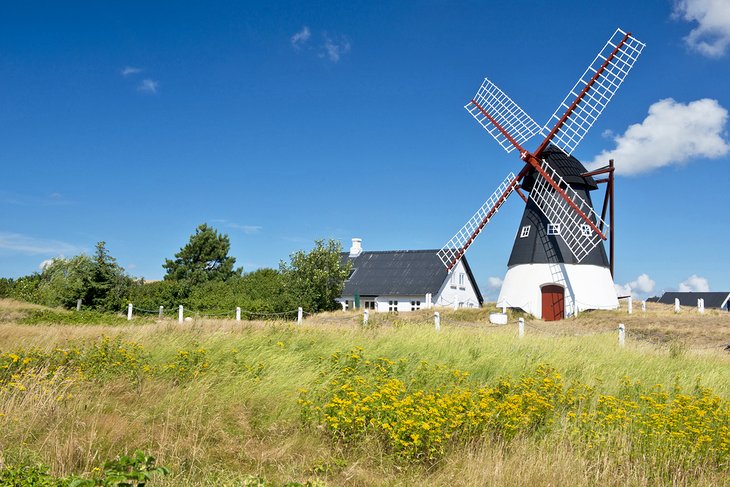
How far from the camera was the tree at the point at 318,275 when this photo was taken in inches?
1544

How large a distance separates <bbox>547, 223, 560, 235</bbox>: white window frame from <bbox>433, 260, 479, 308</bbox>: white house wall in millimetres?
10939

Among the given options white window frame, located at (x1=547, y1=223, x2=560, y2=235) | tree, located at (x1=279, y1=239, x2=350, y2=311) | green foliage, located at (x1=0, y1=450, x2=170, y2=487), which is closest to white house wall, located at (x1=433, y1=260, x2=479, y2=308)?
tree, located at (x1=279, y1=239, x2=350, y2=311)

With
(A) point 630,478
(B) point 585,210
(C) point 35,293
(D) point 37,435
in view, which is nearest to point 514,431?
(A) point 630,478

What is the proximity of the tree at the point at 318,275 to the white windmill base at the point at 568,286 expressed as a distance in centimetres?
1257

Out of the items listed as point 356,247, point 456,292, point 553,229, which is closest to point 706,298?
point 456,292

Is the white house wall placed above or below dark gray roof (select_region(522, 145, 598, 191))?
below

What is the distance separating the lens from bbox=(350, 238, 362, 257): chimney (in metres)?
48.5

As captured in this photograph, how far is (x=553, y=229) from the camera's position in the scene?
31.0 meters

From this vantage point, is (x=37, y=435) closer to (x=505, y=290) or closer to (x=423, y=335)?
(x=423, y=335)

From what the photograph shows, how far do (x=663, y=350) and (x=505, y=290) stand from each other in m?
18.1

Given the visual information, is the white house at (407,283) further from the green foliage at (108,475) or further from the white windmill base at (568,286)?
the green foliage at (108,475)

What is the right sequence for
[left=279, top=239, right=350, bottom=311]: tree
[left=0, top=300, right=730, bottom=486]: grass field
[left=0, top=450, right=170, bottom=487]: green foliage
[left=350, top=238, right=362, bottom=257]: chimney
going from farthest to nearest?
1. [left=350, top=238, right=362, bottom=257]: chimney
2. [left=279, top=239, right=350, bottom=311]: tree
3. [left=0, top=300, right=730, bottom=486]: grass field
4. [left=0, top=450, right=170, bottom=487]: green foliage

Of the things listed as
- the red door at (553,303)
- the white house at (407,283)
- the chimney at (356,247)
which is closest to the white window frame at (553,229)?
the red door at (553,303)

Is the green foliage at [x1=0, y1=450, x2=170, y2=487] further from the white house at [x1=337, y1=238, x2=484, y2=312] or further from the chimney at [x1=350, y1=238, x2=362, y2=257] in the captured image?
the chimney at [x1=350, y1=238, x2=362, y2=257]
